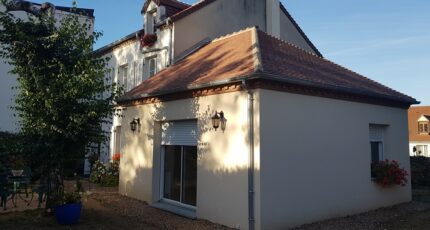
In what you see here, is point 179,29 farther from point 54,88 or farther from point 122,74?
point 54,88

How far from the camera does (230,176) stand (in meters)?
8.88

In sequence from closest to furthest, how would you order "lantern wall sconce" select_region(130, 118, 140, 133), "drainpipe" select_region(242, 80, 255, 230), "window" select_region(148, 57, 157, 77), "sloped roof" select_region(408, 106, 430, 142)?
1. "drainpipe" select_region(242, 80, 255, 230)
2. "lantern wall sconce" select_region(130, 118, 140, 133)
3. "window" select_region(148, 57, 157, 77)
4. "sloped roof" select_region(408, 106, 430, 142)

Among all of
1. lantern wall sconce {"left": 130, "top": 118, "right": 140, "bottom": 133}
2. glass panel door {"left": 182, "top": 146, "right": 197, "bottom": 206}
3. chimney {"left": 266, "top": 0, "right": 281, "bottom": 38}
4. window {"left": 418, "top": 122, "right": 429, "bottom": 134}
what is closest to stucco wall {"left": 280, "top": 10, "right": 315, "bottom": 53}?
chimney {"left": 266, "top": 0, "right": 281, "bottom": 38}

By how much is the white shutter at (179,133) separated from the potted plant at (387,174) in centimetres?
582

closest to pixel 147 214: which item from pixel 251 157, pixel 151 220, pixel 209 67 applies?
pixel 151 220

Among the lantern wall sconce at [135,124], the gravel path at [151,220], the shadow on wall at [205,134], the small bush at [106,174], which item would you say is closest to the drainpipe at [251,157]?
the shadow on wall at [205,134]

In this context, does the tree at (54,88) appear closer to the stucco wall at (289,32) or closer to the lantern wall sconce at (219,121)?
the lantern wall sconce at (219,121)

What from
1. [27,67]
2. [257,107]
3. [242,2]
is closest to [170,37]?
[242,2]

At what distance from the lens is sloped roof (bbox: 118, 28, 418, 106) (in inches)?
361

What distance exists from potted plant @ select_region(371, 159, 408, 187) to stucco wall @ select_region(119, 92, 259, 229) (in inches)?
206

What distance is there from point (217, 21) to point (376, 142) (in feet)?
26.2

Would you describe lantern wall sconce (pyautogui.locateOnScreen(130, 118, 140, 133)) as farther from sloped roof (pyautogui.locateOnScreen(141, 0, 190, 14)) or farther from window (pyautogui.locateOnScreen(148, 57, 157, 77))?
sloped roof (pyautogui.locateOnScreen(141, 0, 190, 14))

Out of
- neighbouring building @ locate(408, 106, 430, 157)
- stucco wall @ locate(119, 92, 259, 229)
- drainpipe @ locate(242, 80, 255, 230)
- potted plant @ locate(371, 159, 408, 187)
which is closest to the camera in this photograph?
drainpipe @ locate(242, 80, 255, 230)

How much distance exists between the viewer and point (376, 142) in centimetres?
1223
